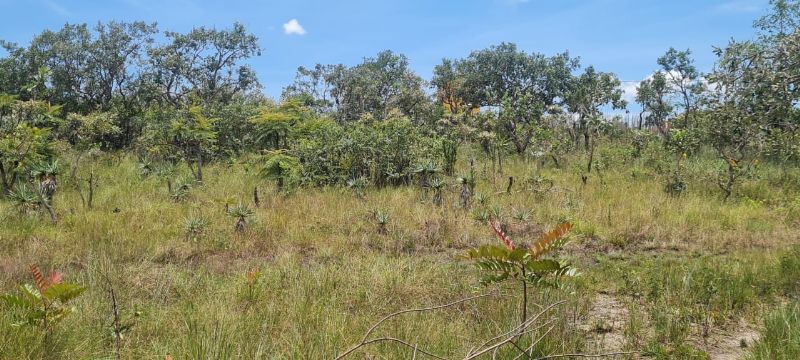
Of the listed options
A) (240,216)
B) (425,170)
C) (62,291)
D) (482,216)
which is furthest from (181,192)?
(62,291)

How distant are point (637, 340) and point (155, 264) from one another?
17.8 feet

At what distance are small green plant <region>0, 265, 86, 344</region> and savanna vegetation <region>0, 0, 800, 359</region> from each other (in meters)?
0.02

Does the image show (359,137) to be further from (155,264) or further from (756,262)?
(756,262)

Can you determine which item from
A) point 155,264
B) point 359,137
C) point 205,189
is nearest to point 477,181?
point 359,137

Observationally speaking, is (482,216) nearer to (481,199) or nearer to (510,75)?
(481,199)

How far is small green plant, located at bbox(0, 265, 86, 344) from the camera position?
2615mm

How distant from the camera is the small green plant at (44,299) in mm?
2615

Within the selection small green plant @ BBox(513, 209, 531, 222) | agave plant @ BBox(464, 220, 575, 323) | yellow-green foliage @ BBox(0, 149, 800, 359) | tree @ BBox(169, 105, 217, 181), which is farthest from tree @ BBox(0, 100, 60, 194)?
agave plant @ BBox(464, 220, 575, 323)

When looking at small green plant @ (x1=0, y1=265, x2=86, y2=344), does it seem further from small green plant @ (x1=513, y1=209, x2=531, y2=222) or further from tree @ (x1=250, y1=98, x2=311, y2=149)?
tree @ (x1=250, y1=98, x2=311, y2=149)

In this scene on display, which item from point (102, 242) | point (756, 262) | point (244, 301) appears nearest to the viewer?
point (244, 301)

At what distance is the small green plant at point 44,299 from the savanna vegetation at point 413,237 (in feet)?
0.05

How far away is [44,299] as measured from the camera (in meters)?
2.75

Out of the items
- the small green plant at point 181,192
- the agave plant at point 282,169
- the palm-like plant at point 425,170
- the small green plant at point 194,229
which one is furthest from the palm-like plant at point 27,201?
the palm-like plant at point 425,170

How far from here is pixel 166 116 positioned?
49.3 feet
